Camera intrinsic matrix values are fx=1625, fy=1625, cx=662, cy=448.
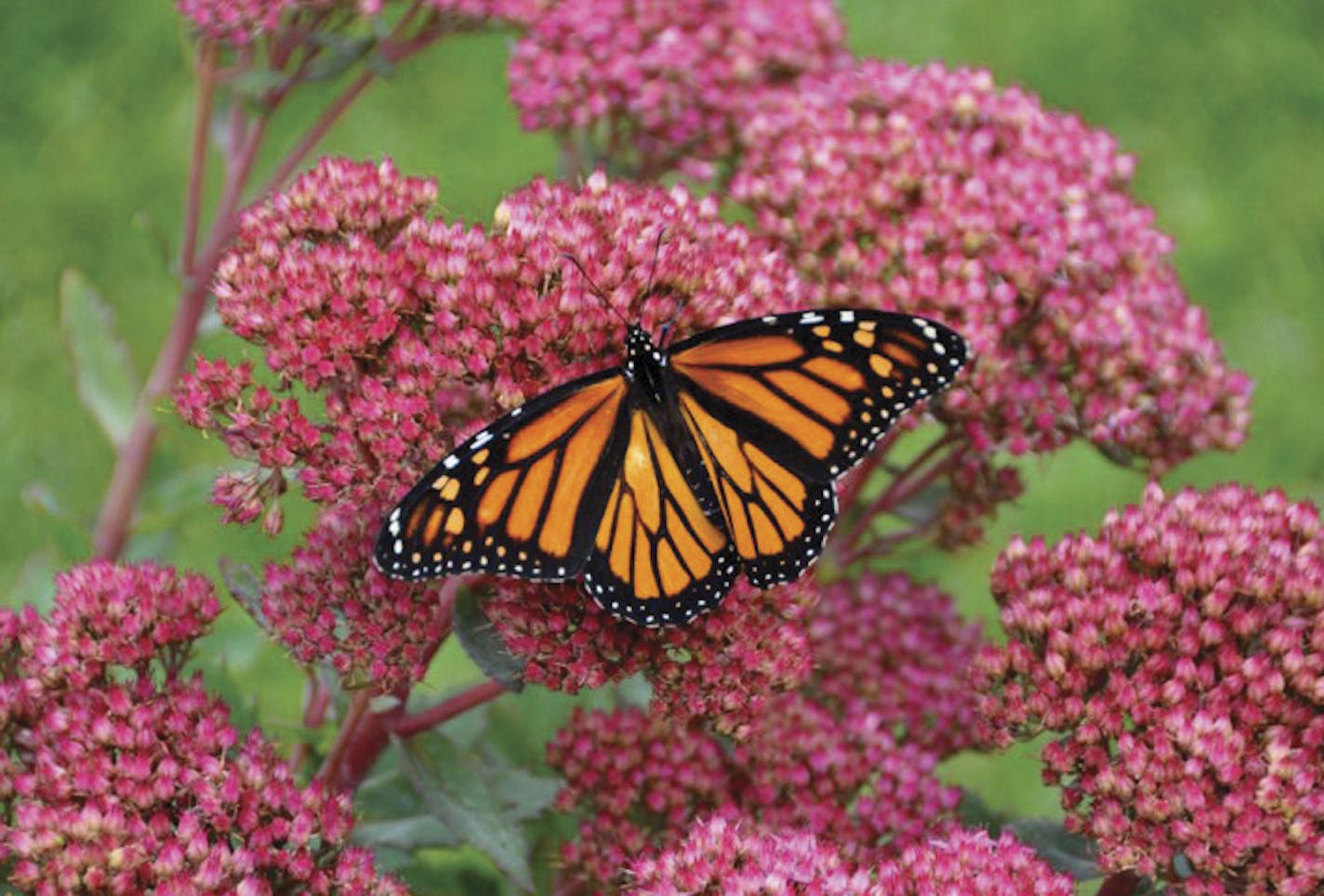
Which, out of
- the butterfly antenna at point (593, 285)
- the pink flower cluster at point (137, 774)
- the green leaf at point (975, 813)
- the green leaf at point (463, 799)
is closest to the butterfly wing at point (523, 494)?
the butterfly antenna at point (593, 285)

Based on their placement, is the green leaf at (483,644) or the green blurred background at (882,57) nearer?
the green leaf at (483,644)

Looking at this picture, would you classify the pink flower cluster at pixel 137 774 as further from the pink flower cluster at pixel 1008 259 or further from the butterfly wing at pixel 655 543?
the pink flower cluster at pixel 1008 259

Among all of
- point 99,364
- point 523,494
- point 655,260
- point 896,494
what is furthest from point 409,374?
point 99,364

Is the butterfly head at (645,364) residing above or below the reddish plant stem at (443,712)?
above

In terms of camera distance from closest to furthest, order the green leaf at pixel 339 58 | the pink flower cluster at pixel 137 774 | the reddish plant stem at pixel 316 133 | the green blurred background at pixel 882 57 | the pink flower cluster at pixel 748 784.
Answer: the pink flower cluster at pixel 137 774 < the pink flower cluster at pixel 748 784 < the green leaf at pixel 339 58 < the reddish plant stem at pixel 316 133 < the green blurred background at pixel 882 57

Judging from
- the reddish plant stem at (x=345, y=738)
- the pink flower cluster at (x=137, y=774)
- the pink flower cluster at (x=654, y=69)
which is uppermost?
the pink flower cluster at (x=654, y=69)

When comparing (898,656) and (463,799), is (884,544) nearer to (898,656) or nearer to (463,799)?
(898,656)

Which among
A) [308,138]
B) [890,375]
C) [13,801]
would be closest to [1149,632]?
[890,375]

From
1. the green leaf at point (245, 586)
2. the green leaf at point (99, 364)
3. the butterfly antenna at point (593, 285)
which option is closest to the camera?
the butterfly antenna at point (593, 285)
